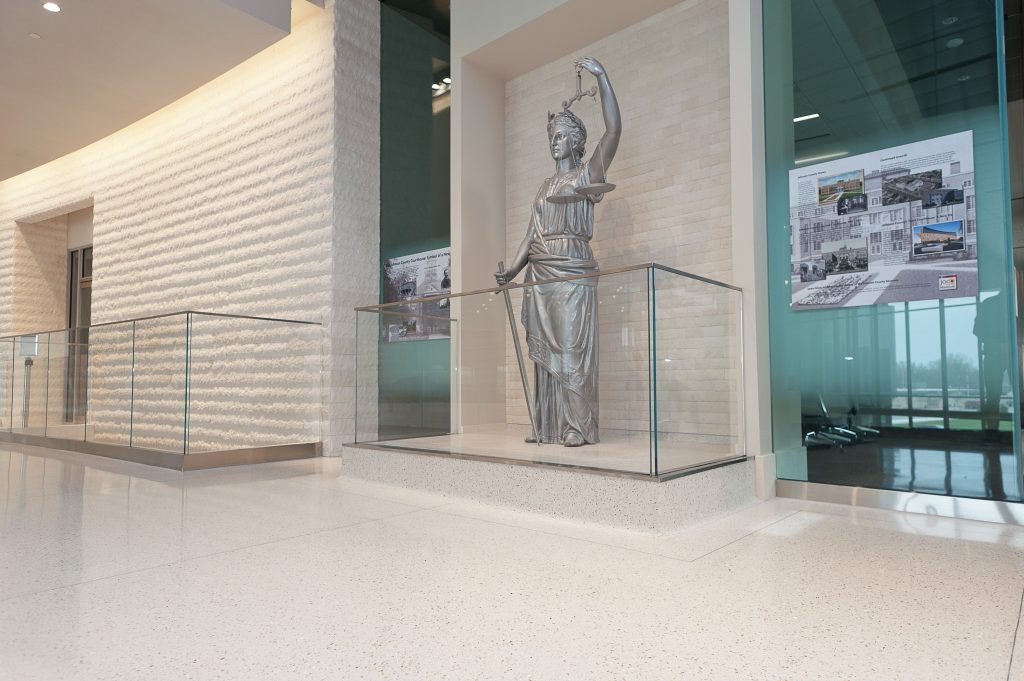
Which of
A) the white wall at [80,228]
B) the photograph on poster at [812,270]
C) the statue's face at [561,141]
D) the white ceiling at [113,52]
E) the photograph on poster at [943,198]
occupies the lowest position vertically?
the photograph on poster at [812,270]

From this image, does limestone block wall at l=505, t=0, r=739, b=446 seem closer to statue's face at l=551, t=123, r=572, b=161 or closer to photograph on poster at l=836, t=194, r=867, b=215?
photograph on poster at l=836, t=194, r=867, b=215

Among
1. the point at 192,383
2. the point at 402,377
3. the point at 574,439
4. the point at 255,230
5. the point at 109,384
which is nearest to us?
the point at 574,439

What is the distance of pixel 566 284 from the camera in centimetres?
374

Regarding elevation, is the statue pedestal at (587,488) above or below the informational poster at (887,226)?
below

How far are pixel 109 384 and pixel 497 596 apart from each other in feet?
17.4

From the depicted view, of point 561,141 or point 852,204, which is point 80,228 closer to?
point 561,141

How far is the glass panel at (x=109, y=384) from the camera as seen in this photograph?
5699mm

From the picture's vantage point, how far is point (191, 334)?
210 inches

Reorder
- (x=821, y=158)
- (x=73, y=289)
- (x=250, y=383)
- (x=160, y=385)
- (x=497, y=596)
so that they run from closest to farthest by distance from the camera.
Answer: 1. (x=497, y=596)
2. (x=821, y=158)
3. (x=160, y=385)
4. (x=250, y=383)
5. (x=73, y=289)

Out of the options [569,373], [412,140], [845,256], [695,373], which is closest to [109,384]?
[412,140]

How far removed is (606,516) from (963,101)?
2.87m

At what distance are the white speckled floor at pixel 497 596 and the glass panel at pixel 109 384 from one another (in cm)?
229

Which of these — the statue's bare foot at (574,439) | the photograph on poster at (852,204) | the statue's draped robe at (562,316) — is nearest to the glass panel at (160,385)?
the statue's draped robe at (562,316)

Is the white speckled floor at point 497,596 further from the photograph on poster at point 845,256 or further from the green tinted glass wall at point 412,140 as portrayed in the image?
the green tinted glass wall at point 412,140
